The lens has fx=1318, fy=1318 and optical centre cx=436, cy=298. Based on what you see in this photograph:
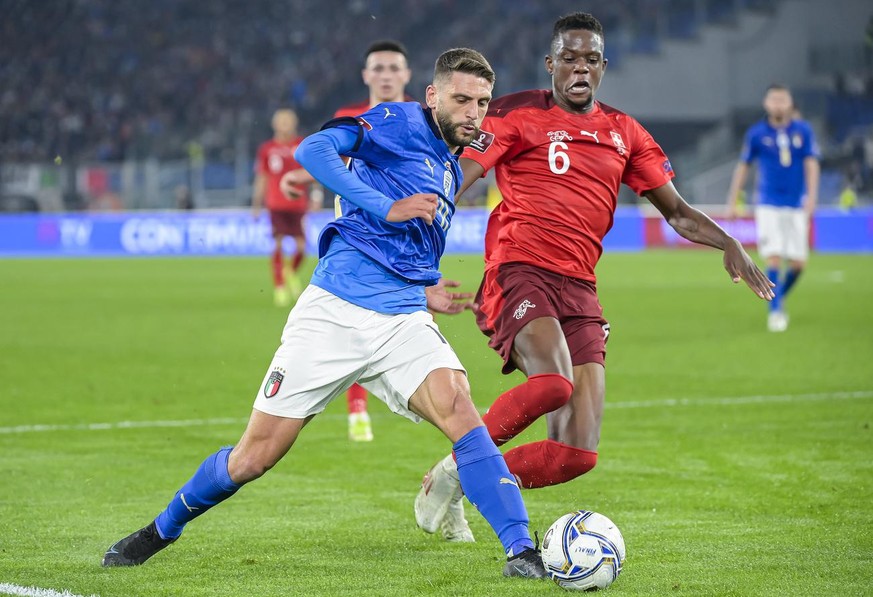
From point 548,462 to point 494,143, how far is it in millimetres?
1474

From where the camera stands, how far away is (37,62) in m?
37.1

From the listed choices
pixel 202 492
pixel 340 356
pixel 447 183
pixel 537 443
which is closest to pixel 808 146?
pixel 537 443

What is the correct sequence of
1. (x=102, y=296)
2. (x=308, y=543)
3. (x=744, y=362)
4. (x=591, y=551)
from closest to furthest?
(x=591, y=551)
(x=308, y=543)
(x=744, y=362)
(x=102, y=296)

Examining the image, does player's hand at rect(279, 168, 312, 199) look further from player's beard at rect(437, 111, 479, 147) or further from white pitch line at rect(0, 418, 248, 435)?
white pitch line at rect(0, 418, 248, 435)

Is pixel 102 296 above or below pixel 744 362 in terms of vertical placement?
below

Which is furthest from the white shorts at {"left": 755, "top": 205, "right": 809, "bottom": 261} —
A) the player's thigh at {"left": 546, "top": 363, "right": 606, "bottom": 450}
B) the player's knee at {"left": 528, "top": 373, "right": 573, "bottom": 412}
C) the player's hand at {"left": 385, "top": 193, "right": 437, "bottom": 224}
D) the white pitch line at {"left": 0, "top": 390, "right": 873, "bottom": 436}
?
the player's hand at {"left": 385, "top": 193, "right": 437, "bottom": 224}

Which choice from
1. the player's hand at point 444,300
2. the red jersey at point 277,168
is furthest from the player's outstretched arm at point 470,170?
the red jersey at point 277,168

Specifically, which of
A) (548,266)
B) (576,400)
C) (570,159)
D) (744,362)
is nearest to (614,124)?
(570,159)

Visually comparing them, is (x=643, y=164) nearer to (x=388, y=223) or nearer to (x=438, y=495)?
(x=388, y=223)

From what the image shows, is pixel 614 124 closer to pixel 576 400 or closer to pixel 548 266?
pixel 548 266

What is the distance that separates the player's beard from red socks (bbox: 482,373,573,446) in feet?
3.52

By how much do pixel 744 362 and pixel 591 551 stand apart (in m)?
7.99

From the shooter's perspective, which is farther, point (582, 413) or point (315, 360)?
point (582, 413)

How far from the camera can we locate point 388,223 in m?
4.89
